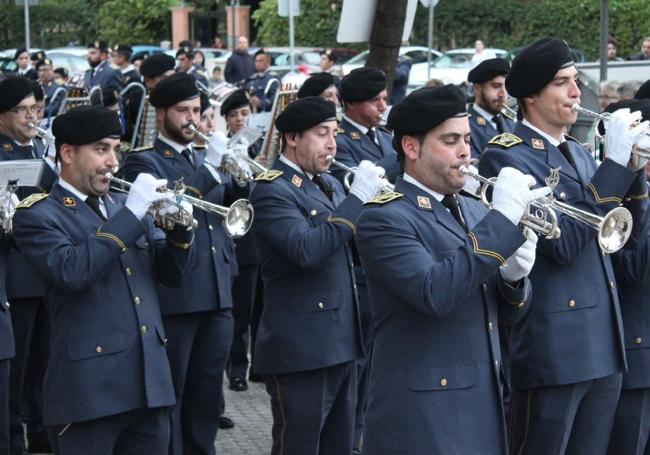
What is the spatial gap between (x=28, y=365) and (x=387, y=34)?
4045 mm

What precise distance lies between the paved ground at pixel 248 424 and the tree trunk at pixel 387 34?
269cm

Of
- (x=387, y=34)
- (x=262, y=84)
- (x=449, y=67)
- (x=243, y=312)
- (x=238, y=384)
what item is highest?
(x=387, y=34)

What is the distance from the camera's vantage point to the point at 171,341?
23.0 feet

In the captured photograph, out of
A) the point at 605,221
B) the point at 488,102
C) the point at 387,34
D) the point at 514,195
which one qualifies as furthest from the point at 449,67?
the point at 514,195

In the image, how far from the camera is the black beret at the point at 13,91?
762cm

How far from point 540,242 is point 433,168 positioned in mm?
825

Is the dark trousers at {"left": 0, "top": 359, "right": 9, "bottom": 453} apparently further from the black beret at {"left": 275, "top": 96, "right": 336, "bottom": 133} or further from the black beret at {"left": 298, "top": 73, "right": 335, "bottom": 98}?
the black beret at {"left": 298, "top": 73, "right": 335, "bottom": 98}

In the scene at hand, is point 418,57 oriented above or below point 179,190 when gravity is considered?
below

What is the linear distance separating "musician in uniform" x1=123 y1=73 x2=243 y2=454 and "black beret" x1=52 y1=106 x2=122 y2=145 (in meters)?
1.31

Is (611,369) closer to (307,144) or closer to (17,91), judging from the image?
(307,144)

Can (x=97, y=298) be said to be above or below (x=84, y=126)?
below

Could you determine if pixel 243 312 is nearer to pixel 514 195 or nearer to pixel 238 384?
pixel 238 384

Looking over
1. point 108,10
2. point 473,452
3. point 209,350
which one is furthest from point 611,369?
point 108,10

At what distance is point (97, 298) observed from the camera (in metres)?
5.52
